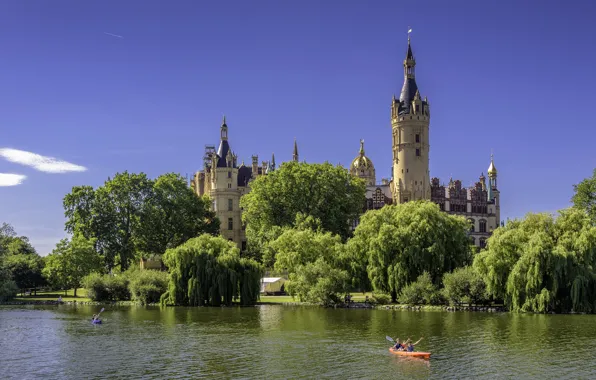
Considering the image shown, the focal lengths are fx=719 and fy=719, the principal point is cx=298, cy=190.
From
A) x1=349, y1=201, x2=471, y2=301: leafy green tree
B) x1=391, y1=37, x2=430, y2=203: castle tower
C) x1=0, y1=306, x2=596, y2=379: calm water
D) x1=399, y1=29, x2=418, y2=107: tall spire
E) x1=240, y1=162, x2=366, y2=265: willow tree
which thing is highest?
x1=399, y1=29, x2=418, y2=107: tall spire

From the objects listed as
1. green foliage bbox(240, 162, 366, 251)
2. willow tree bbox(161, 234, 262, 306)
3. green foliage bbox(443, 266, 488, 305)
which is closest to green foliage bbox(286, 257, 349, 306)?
willow tree bbox(161, 234, 262, 306)

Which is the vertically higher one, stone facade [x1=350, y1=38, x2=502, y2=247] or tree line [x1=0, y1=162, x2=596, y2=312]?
stone facade [x1=350, y1=38, x2=502, y2=247]

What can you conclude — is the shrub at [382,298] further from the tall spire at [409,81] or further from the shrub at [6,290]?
the tall spire at [409,81]

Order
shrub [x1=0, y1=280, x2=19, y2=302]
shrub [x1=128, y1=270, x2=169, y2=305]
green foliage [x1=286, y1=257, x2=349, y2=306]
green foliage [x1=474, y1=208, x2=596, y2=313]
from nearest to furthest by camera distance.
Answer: green foliage [x1=474, y1=208, x2=596, y2=313]
green foliage [x1=286, y1=257, x2=349, y2=306]
shrub [x1=128, y1=270, x2=169, y2=305]
shrub [x1=0, y1=280, x2=19, y2=302]

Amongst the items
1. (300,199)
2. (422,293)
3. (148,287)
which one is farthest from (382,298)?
(300,199)

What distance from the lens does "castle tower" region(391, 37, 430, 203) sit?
109812 millimetres

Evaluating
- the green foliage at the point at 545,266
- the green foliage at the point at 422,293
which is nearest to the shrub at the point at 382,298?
the green foliage at the point at 422,293

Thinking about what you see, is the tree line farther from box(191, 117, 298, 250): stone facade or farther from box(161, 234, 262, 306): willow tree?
box(191, 117, 298, 250): stone facade

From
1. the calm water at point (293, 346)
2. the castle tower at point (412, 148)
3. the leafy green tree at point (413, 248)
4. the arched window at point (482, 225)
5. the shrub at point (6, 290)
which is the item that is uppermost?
the castle tower at point (412, 148)

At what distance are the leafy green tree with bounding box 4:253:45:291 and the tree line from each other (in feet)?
1.25

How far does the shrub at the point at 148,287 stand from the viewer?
2765 inches

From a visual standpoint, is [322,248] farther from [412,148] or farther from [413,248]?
[412,148]

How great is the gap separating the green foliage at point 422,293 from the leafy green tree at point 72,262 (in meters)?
38.3

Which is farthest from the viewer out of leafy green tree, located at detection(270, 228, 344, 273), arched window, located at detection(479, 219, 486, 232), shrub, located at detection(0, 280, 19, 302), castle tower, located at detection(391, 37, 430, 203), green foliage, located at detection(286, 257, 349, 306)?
arched window, located at detection(479, 219, 486, 232)
